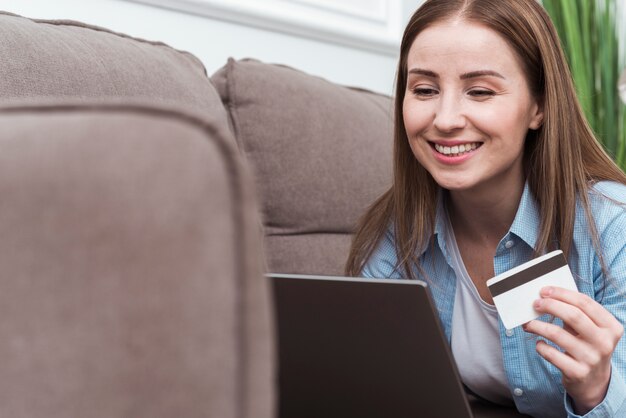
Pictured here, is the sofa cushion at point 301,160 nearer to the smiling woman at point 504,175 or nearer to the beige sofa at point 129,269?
the smiling woman at point 504,175

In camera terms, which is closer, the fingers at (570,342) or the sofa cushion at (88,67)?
the fingers at (570,342)

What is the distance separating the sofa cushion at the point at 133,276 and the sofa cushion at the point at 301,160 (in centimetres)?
116

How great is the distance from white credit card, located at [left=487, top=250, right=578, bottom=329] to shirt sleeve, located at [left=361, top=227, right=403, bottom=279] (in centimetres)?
46

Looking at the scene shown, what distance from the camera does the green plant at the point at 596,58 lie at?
2.57m

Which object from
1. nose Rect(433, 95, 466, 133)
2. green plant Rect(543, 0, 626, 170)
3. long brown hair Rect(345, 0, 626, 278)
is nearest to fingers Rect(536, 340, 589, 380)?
long brown hair Rect(345, 0, 626, 278)

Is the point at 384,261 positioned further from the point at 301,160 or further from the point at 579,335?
the point at 579,335

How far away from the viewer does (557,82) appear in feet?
3.94

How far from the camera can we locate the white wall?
1.69m

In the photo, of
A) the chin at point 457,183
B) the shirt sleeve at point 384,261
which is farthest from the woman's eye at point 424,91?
the shirt sleeve at point 384,261

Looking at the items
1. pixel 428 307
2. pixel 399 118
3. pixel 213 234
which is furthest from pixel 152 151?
pixel 399 118

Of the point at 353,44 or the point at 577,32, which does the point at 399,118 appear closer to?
the point at 353,44

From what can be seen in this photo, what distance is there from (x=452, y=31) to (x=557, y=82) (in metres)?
0.17

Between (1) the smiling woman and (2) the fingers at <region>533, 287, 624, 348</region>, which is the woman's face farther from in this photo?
(2) the fingers at <region>533, 287, 624, 348</region>

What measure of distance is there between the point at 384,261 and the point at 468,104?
329 mm
